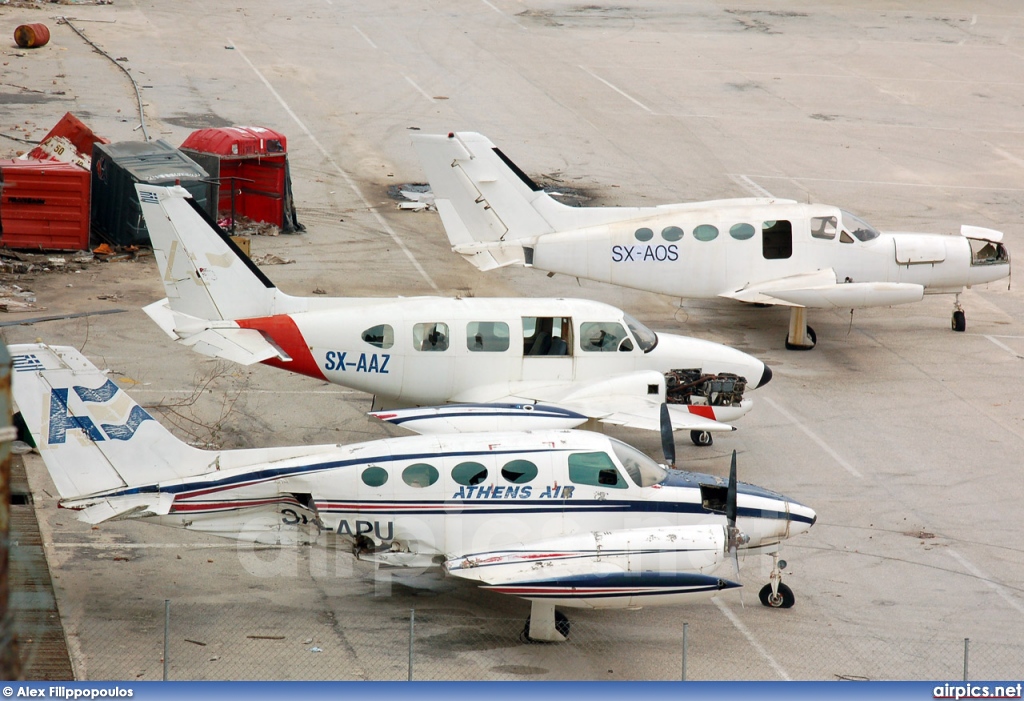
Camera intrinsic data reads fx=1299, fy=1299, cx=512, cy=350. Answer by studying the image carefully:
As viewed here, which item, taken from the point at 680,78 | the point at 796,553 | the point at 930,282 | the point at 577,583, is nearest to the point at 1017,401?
the point at 930,282

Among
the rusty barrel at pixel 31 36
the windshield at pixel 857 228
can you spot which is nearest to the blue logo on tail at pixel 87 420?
the windshield at pixel 857 228

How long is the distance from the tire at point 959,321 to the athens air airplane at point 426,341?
9459mm

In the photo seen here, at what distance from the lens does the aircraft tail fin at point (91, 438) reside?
1554 cm

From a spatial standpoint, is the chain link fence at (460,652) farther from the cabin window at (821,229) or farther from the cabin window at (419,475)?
the cabin window at (821,229)

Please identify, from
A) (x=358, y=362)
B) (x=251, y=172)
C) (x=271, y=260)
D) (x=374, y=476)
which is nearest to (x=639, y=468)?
(x=374, y=476)

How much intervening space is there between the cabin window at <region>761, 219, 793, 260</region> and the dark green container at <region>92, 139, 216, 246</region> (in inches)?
502

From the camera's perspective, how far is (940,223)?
35344mm

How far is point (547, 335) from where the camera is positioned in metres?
21.2

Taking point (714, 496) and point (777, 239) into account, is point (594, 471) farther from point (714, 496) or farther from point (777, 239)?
point (777, 239)

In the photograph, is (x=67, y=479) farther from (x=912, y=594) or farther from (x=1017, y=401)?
(x=1017, y=401)

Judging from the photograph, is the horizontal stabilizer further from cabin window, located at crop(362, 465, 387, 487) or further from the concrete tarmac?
cabin window, located at crop(362, 465, 387, 487)

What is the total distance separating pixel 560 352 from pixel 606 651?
6.46 m

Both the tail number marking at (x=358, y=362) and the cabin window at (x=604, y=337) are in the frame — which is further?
the cabin window at (x=604, y=337)

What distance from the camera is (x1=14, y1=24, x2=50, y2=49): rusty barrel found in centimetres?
4866
